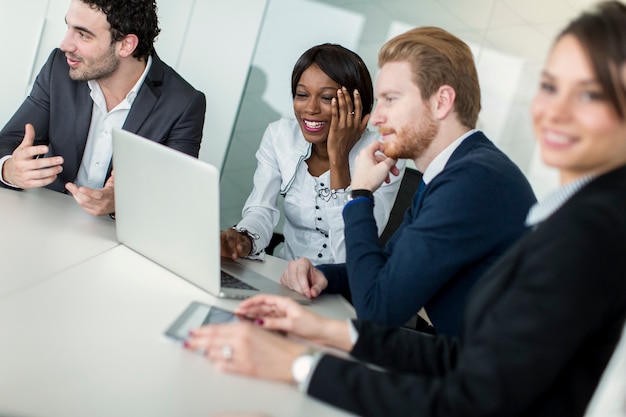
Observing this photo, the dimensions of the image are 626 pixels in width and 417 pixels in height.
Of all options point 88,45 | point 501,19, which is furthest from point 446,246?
point 501,19

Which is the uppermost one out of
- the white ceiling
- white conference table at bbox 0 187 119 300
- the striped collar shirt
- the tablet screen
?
the white ceiling

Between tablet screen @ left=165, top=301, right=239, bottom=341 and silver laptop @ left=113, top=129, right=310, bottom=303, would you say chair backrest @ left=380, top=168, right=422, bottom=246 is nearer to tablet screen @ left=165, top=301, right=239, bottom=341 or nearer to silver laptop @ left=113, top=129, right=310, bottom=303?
silver laptop @ left=113, top=129, right=310, bottom=303

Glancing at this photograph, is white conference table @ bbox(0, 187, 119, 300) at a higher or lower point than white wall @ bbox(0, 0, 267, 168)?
lower

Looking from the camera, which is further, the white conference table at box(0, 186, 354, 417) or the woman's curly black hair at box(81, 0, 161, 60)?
the woman's curly black hair at box(81, 0, 161, 60)

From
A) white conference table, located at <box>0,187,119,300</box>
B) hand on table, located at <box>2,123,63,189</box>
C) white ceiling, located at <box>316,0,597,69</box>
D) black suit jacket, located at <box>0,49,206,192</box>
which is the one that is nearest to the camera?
white conference table, located at <box>0,187,119,300</box>

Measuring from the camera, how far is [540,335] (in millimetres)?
948

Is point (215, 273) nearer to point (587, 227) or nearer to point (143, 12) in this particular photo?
point (587, 227)

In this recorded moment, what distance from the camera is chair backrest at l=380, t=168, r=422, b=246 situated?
112 inches

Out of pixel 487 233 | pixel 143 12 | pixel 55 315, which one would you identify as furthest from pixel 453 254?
pixel 143 12

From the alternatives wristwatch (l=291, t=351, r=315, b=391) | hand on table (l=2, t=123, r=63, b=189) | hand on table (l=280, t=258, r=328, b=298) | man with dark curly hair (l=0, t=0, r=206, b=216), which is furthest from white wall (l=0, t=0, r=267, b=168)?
wristwatch (l=291, t=351, r=315, b=391)

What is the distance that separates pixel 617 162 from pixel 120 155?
3.97 ft

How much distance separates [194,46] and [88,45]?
5.67 feet

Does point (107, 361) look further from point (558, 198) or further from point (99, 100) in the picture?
point (99, 100)

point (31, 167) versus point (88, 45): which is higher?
point (88, 45)
